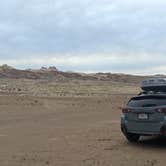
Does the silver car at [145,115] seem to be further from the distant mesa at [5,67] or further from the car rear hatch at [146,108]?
the distant mesa at [5,67]

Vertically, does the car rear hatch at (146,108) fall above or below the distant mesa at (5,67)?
below

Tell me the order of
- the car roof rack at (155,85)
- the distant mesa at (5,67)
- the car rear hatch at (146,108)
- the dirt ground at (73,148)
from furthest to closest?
the distant mesa at (5,67) < the car roof rack at (155,85) < the car rear hatch at (146,108) < the dirt ground at (73,148)

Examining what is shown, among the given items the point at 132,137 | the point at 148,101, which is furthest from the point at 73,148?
the point at 148,101

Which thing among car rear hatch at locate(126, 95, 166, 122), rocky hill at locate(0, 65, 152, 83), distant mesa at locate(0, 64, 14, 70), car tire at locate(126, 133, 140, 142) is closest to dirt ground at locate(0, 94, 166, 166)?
car tire at locate(126, 133, 140, 142)

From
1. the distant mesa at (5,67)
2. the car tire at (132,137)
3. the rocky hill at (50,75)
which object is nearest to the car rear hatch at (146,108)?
the car tire at (132,137)

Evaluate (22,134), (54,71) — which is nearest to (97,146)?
(22,134)

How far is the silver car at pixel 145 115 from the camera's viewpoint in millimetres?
13727

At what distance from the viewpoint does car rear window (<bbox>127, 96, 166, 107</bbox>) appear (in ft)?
46.1

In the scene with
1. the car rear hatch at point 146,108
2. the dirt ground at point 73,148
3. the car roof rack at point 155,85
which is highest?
the car roof rack at point 155,85

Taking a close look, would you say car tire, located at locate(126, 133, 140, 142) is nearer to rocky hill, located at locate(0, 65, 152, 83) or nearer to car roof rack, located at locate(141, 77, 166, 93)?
car roof rack, located at locate(141, 77, 166, 93)

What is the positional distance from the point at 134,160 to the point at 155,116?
205cm

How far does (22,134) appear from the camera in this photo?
18.0 meters

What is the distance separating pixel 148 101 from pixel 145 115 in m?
0.48

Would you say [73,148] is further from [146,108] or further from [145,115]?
[146,108]
